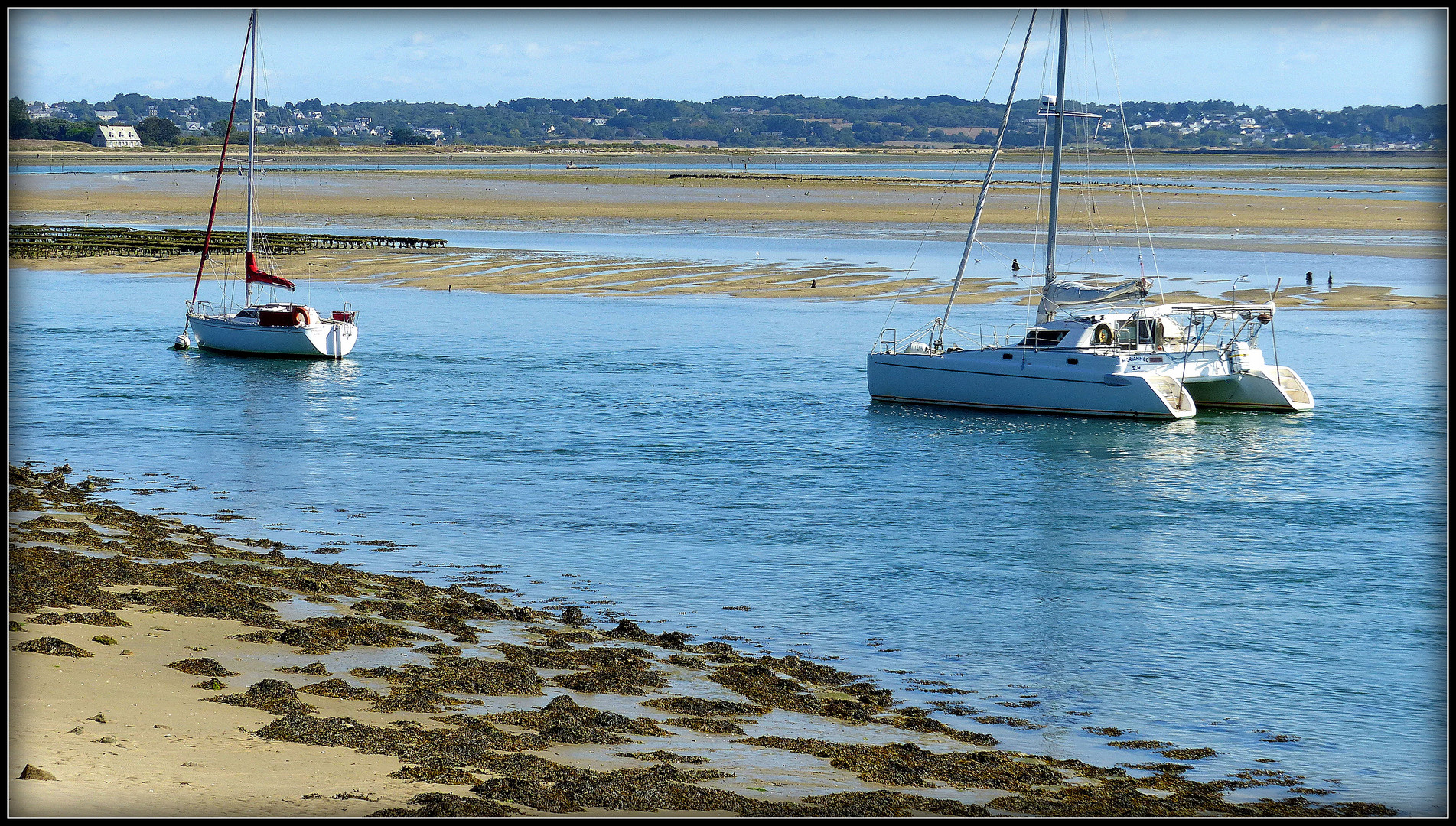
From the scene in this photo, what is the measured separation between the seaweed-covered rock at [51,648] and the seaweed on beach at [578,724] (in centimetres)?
450

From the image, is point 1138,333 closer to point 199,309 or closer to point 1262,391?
point 1262,391

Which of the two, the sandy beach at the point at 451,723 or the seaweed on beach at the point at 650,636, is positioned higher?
the sandy beach at the point at 451,723

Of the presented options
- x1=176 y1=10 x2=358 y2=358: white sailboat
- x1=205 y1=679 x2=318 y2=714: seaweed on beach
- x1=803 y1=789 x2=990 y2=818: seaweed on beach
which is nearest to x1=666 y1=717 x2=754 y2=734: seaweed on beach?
x1=803 y1=789 x2=990 y2=818: seaweed on beach

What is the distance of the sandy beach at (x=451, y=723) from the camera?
11.5 m

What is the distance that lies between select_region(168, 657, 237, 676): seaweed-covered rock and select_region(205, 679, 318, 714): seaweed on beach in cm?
62

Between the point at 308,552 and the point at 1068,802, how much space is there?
1346cm

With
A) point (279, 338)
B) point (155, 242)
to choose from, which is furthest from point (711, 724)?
point (155, 242)

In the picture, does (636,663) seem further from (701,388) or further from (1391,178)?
(1391,178)

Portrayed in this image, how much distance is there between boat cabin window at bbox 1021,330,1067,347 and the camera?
3653cm

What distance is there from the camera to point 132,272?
230ft

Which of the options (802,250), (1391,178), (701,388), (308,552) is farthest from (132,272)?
(1391,178)

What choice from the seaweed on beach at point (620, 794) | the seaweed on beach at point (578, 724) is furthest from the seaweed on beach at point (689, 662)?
the seaweed on beach at point (620, 794)

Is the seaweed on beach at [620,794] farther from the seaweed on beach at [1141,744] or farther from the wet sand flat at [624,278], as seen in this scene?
the wet sand flat at [624,278]

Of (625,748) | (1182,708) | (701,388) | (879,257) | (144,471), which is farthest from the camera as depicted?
(879,257)
